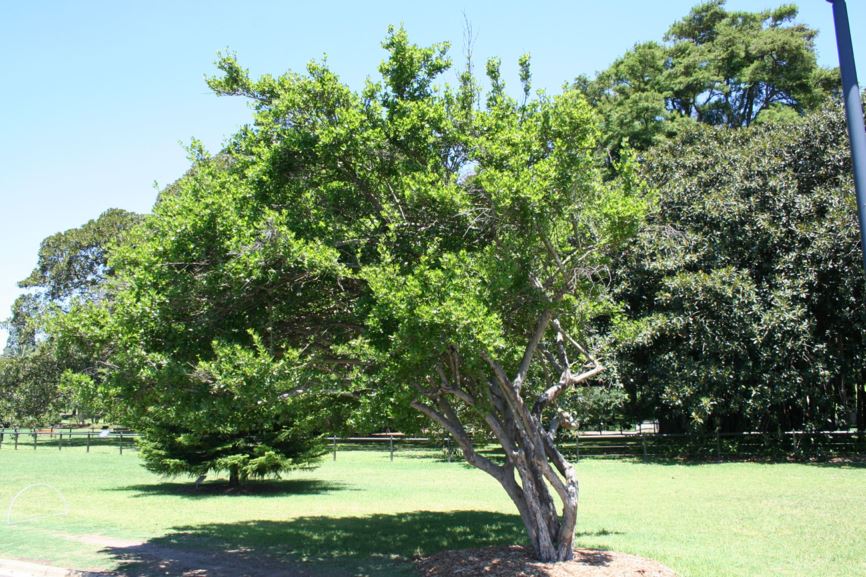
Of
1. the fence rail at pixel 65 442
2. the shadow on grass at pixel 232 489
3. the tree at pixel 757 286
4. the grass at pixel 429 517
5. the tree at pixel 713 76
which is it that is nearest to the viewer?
the grass at pixel 429 517

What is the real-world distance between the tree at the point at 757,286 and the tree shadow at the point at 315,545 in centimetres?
1114

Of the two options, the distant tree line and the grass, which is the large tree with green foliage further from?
the distant tree line

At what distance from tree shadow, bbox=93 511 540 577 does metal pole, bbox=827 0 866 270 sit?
7.90m

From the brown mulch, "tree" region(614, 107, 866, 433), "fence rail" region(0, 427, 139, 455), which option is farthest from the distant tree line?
"fence rail" region(0, 427, 139, 455)

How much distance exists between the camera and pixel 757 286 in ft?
82.1

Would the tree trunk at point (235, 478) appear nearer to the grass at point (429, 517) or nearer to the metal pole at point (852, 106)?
the grass at point (429, 517)

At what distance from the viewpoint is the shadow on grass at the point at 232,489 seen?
19.9 meters

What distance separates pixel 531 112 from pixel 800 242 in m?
18.4

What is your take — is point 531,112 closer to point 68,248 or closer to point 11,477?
point 11,477

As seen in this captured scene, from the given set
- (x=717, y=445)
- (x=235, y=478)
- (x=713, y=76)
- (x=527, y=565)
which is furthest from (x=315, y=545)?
(x=713, y=76)

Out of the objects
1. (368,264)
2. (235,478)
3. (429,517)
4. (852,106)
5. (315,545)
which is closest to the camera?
(852,106)

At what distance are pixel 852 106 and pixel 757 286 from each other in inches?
882

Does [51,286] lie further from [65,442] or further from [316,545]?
[316,545]

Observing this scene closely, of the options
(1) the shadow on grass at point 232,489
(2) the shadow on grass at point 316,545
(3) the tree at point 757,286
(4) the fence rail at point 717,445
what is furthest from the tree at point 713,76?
(2) the shadow on grass at point 316,545
